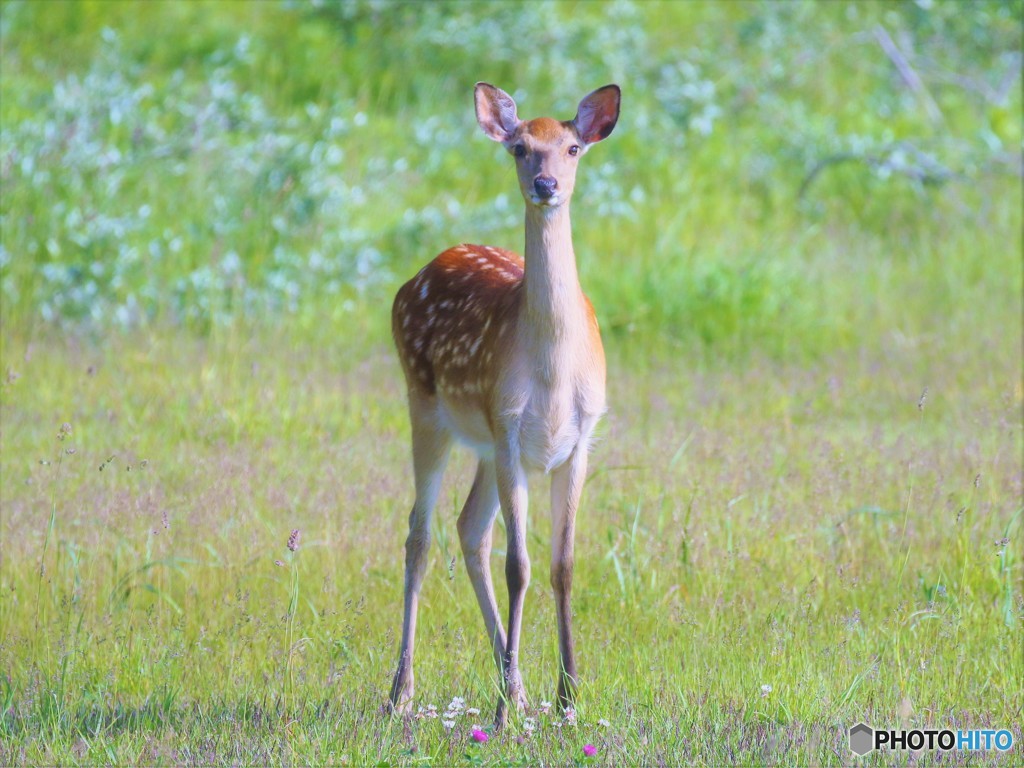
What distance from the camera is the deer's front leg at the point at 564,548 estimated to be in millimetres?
4539

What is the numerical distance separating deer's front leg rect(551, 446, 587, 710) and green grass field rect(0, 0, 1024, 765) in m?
0.11

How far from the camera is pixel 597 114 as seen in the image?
4.85 m

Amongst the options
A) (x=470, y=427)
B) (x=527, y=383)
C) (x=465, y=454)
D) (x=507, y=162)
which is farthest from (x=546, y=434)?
(x=507, y=162)

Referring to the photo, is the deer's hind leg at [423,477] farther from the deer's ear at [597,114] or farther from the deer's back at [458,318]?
the deer's ear at [597,114]

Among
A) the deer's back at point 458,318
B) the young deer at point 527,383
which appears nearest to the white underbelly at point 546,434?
the young deer at point 527,383

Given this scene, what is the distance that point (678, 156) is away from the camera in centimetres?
1169

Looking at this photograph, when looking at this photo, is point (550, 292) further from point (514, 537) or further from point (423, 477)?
point (423, 477)

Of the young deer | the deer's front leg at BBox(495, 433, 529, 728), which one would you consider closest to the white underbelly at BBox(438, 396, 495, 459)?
the young deer

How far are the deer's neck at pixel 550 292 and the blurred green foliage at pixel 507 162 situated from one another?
14.3 ft

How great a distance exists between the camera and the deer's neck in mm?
4562

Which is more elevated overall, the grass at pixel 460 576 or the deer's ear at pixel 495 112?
the deer's ear at pixel 495 112

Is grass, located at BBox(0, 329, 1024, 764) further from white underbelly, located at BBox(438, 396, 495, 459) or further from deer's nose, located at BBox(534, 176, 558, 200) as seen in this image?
deer's nose, located at BBox(534, 176, 558, 200)

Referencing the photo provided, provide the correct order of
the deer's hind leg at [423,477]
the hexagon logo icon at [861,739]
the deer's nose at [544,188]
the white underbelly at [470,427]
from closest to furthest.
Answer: the hexagon logo icon at [861,739], the deer's nose at [544,188], the white underbelly at [470,427], the deer's hind leg at [423,477]

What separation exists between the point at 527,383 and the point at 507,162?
7.05m
